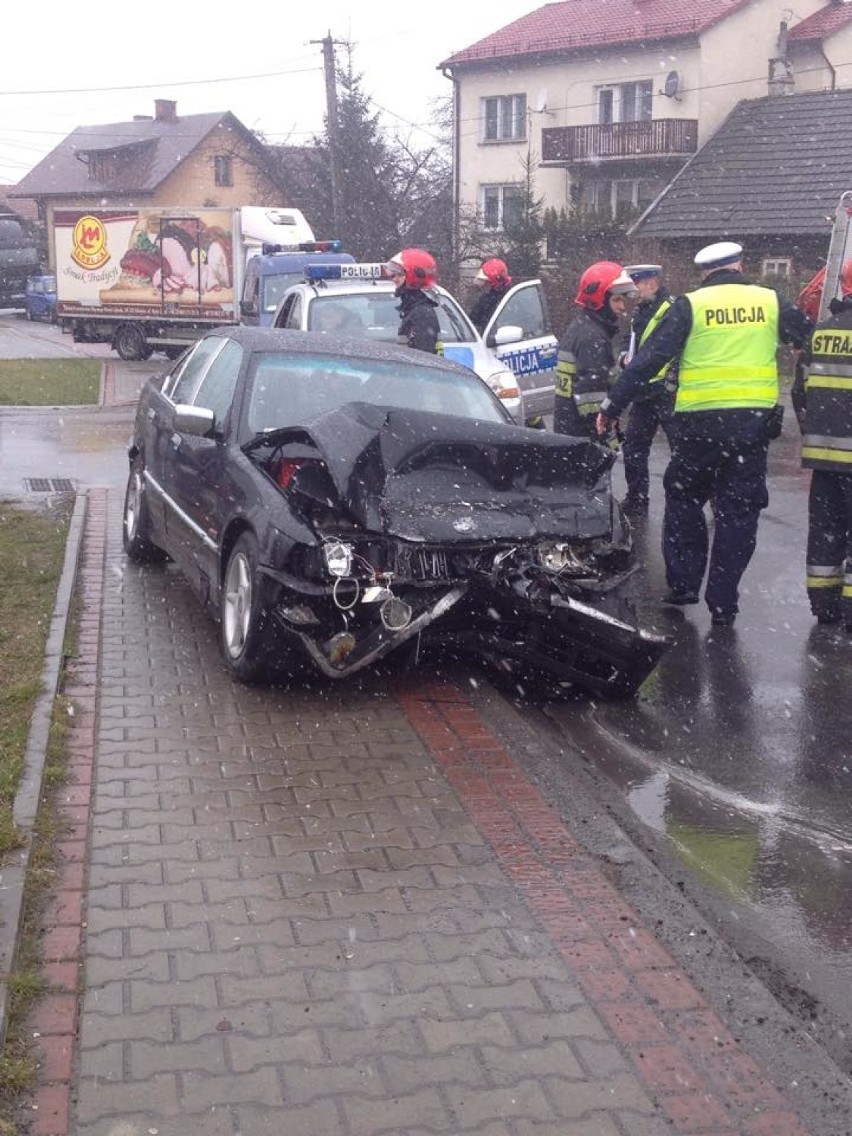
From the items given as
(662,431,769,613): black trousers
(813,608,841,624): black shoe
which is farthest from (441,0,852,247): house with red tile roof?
(813,608,841,624): black shoe

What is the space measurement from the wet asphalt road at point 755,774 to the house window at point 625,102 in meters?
36.6

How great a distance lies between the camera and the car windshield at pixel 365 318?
12102mm

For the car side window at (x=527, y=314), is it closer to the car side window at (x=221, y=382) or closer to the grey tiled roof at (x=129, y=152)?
the car side window at (x=221, y=382)

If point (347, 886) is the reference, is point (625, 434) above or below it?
above

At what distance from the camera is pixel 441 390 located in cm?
773

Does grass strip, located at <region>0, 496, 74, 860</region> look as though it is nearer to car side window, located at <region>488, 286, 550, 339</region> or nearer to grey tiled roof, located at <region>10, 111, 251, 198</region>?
car side window, located at <region>488, 286, 550, 339</region>

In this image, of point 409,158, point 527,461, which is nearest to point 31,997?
point 527,461

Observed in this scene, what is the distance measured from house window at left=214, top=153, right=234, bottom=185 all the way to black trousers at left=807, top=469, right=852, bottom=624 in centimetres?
5811

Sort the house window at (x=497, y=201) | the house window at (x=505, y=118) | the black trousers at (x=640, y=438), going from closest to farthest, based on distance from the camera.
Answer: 1. the black trousers at (x=640, y=438)
2. the house window at (x=497, y=201)
3. the house window at (x=505, y=118)

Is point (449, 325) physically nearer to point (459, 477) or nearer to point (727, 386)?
point (727, 386)

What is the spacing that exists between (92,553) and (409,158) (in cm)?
3212

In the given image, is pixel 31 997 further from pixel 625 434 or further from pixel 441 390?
pixel 625 434

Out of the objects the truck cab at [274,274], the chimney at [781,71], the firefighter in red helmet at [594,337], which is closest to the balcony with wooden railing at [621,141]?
the chimney at [781,71]

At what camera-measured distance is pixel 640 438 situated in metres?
11.0
